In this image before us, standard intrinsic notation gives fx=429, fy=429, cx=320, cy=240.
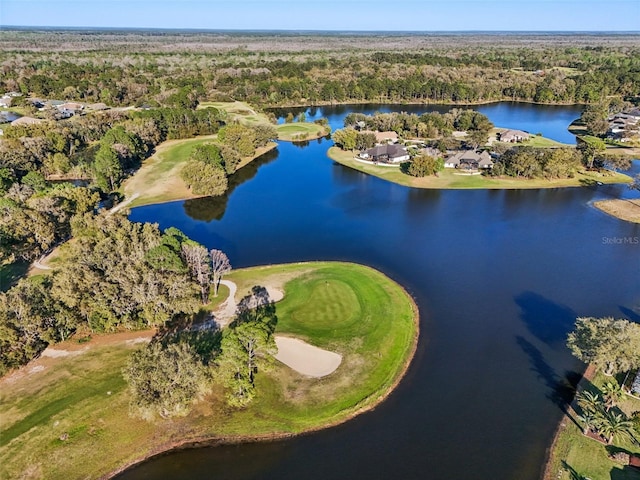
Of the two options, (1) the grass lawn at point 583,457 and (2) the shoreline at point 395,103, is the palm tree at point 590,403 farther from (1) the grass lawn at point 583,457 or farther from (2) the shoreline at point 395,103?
(2) the shoreline at point 395,103

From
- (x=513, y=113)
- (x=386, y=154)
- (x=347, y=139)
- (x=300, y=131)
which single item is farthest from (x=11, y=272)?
(x=513, y=113)

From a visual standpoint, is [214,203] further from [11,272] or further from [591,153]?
[591,153]

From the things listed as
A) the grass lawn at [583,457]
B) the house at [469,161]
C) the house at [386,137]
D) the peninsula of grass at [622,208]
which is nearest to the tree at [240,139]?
the house at [386,137]

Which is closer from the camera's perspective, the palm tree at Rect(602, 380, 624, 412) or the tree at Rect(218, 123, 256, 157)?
the palm tree at Rect(602, 380, 624, 412)

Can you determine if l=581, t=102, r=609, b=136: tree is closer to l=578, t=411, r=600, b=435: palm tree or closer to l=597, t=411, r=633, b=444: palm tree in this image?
l=578, t=411, r=600, b=435: palm tree

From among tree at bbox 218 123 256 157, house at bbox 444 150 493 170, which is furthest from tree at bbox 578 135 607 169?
tree at bbox 218 123 256 157

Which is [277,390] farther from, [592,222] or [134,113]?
[134,113]
